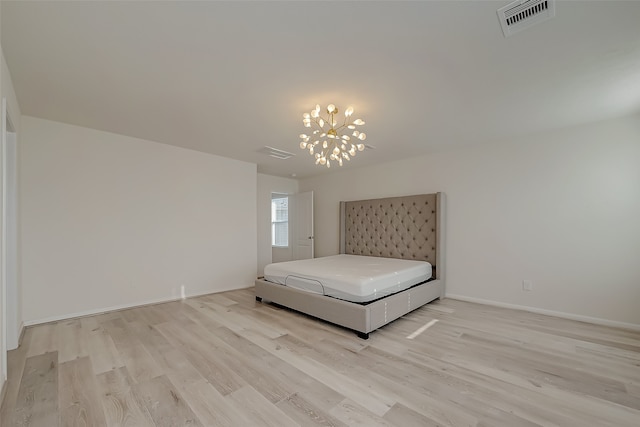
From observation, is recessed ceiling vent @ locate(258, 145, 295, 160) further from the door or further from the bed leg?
the bed leg

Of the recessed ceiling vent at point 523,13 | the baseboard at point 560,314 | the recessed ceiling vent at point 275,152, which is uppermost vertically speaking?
the recessed ceiling vent at point 523,13

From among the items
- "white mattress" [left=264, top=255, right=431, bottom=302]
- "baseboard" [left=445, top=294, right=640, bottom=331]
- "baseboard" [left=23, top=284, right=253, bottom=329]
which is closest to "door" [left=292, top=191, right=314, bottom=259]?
"white mattress" [left=264, top=255, right=431, bottom=302]

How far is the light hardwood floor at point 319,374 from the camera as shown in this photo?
5.32 feet

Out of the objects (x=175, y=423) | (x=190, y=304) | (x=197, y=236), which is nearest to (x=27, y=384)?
(x=175, y=423)

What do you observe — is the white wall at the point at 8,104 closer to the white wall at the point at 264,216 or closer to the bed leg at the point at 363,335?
the bed leg at the point at 363,335

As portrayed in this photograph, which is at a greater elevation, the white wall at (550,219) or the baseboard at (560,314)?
the white wall at (550,219)

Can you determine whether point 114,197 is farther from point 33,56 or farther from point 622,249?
point 622,249

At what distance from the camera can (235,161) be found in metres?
4.86

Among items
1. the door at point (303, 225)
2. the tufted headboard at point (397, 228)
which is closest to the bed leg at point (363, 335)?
the tufted headboard at point (397, 228)

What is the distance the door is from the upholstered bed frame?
0.79 metres

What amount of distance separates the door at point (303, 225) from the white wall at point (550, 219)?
7.91ft

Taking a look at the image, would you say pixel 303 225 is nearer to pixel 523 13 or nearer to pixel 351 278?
pixel 351 278

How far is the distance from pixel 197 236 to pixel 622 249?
18.0ft

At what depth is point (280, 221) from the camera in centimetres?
700
